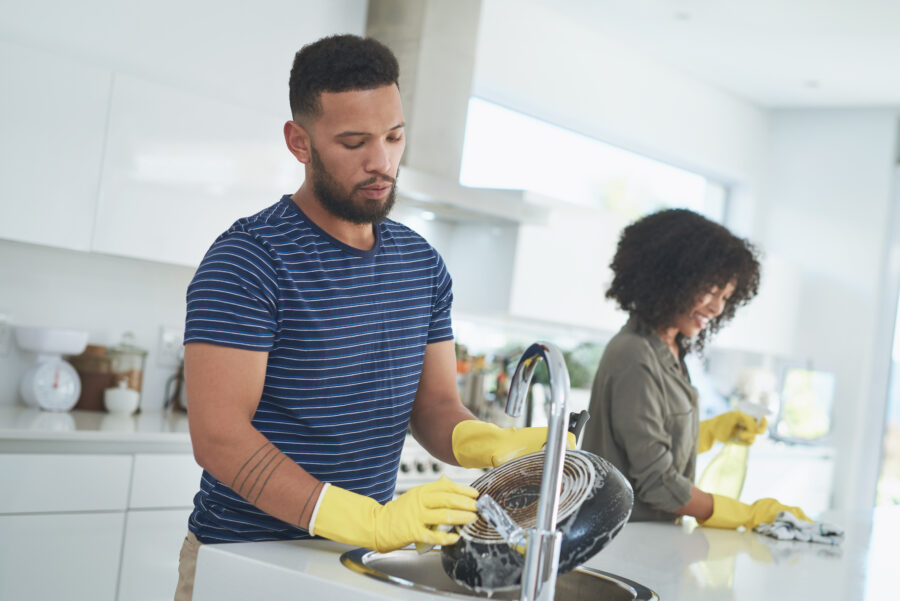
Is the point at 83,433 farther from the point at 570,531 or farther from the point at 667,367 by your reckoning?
the point at 570,531

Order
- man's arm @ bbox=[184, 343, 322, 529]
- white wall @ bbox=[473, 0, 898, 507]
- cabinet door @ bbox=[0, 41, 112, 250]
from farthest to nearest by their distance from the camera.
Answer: white wall @ bbox=[473, 0, 898, 507]
cabinet door @ bbox=[0, 41, 112, 250]
man's arm @ bbox=[184, 343, 322, 529]

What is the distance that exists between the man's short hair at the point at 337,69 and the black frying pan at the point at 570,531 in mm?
606

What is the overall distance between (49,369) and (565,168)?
2961 millimetres

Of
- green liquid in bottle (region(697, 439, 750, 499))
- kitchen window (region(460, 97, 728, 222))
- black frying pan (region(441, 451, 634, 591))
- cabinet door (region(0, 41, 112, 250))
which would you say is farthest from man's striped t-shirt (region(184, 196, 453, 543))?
kitchen window (region(460, 97, 728, 222))

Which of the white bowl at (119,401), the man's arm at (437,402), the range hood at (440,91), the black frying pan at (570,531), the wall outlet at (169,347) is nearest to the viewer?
the black frying pan at (570,531)

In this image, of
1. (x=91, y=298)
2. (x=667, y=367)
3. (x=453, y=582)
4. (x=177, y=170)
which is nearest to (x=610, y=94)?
(x=177, y=170)

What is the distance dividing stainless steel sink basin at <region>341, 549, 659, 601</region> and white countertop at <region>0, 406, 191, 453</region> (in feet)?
4.78

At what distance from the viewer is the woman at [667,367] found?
1.90 meters

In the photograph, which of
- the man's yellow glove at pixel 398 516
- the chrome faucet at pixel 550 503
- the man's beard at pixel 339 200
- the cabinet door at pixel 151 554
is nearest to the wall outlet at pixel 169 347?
the cabinet door at pixel 151 554

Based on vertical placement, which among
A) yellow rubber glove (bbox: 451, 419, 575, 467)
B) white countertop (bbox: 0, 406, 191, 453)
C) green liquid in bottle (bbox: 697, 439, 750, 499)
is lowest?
white countertop (bbox: 0, 406, 191, 453)

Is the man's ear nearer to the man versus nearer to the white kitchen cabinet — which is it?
the man

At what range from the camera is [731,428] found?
7.18 feet

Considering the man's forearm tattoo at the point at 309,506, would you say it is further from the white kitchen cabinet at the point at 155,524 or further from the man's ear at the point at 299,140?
the white kitchen cabinet at the point at 155,524

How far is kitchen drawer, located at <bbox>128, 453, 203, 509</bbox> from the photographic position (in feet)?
8.40
